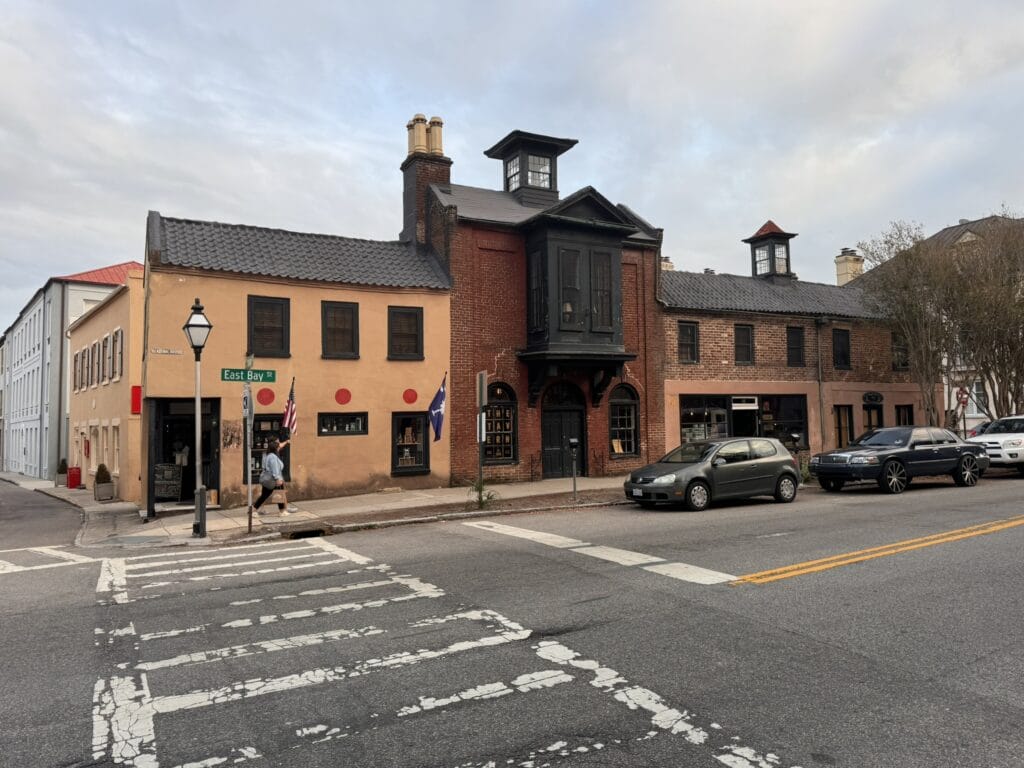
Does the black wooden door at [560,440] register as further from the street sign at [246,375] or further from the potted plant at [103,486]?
the potted plant at [103,486]

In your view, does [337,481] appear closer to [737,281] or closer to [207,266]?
[207,266]

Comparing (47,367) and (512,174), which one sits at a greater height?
(512,174)

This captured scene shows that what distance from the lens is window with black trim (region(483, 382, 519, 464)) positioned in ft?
65.2

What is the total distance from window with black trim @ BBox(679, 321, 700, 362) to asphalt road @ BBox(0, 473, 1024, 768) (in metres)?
13.9

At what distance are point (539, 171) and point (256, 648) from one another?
64.2 ft

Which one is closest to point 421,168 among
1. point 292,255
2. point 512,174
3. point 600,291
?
point 512,174

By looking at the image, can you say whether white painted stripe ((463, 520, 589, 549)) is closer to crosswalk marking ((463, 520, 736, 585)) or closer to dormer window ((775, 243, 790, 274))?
crosswalk marking ((463, 520, 736, 585))

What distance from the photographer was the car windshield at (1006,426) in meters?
20.4

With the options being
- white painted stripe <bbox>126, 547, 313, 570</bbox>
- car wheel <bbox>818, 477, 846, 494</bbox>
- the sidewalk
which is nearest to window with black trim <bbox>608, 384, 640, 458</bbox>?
the sidewalk

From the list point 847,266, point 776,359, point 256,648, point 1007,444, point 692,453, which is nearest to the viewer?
point 256,648

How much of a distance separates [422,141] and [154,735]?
1959 cm

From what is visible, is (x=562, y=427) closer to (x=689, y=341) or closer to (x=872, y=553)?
(x=689, y=341)

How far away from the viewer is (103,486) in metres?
21.5

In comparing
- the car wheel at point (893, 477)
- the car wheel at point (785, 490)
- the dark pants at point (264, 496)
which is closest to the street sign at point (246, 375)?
the dark pants at point (264, 496)
